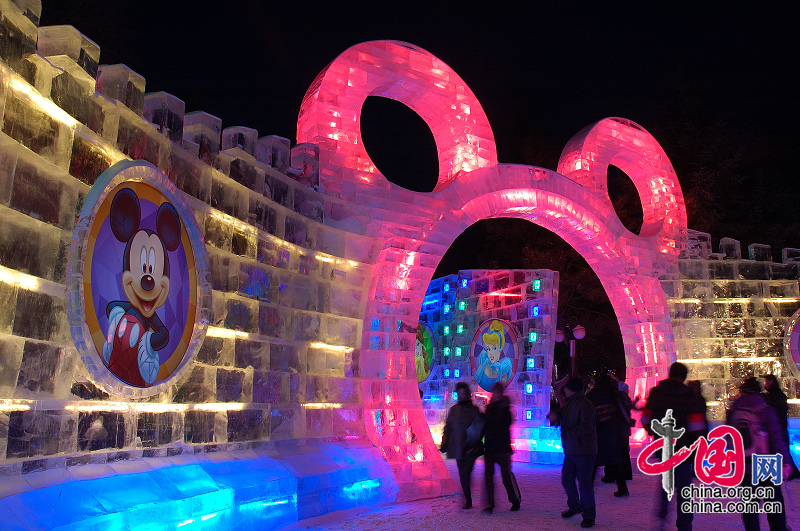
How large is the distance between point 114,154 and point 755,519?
5.22 m

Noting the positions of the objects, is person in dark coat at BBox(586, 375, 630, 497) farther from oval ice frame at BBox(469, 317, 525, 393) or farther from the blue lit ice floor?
oval ice frame at BBox(469, 317, 525, 393)

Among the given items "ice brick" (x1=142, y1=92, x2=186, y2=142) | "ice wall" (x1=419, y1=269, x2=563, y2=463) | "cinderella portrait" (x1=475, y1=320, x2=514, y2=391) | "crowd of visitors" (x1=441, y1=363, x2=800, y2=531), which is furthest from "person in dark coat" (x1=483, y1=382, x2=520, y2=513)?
"cinderella portrait" (x1=475, y1=320, x2=514, y2=391)

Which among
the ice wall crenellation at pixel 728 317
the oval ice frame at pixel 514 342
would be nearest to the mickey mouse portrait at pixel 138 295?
the oval ice frame at pixel 514 342

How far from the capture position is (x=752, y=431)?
17.3 feet

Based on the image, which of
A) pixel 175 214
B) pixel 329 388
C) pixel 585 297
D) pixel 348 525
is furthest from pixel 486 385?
pixel 585 297

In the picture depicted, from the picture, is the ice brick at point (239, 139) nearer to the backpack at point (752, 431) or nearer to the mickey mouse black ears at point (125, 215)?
the mickey mouse black ears at point (125, 215)

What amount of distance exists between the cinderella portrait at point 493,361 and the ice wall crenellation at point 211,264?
6.46 meters

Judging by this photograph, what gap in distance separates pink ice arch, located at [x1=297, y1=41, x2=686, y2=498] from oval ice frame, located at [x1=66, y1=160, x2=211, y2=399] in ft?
8.41

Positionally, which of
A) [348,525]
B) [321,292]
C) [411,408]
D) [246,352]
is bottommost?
[348,525]

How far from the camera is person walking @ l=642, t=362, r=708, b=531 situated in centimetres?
548

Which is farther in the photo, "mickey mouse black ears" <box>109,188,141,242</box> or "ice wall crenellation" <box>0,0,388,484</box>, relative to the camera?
"mickey mouse black ears" <box>109,188,141,242</box>

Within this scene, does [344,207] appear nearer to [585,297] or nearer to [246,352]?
[246,352]

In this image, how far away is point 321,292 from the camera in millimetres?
7102

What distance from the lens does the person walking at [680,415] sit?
548 centimetres
